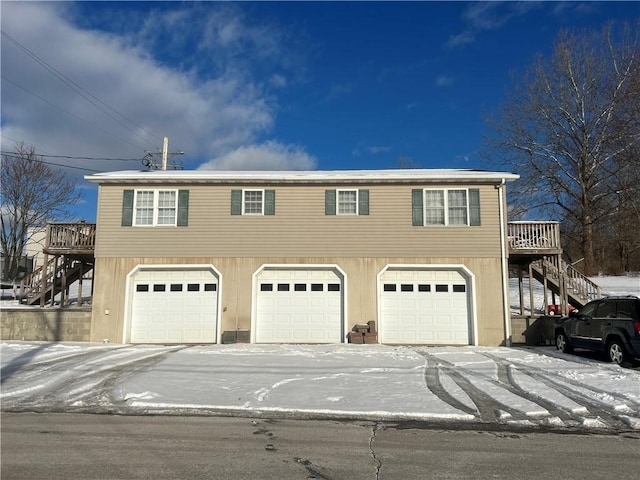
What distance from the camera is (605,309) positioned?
40.4 feet

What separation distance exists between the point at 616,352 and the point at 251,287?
34.8 ft

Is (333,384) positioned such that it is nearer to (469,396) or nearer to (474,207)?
(469,396)

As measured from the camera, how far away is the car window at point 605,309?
12.1m

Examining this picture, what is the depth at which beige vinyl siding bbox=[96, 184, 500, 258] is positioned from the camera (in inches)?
640

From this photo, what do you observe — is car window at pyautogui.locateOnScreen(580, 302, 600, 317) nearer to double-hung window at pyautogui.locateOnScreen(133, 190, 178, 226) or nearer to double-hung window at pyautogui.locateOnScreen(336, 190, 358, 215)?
double-hung window at pyautogui.locateOnScreen(336, 190, 358, 215)

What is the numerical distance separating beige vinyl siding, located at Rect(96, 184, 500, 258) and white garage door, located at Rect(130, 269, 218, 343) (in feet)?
2.63

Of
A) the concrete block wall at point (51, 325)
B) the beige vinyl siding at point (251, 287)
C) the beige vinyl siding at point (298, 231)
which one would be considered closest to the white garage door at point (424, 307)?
the beige vinyl siding at point (251, 287)

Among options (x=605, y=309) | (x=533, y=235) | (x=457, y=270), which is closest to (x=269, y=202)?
(x=457, y=270)

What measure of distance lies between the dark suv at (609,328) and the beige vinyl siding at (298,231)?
360 centimetres

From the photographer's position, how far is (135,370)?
10.5m

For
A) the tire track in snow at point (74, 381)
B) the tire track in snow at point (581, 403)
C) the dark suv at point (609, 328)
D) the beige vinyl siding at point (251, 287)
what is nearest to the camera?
the tire track in snow at point (581, 403)

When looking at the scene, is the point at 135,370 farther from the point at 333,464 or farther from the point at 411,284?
the point at 411,284

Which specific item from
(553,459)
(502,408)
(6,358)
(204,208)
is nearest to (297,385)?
(502,408)

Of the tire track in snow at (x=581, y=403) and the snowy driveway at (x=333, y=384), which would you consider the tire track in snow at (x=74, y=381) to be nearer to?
the snowy driveway at (x=333, y=384)
